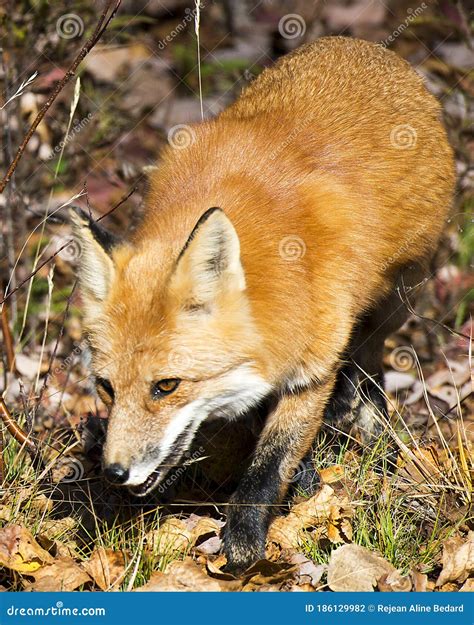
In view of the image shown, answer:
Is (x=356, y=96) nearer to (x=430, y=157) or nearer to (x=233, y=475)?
(x=430, y=157)

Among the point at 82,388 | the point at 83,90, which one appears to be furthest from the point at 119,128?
the point at 82,388

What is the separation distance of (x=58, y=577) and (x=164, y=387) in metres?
1.27

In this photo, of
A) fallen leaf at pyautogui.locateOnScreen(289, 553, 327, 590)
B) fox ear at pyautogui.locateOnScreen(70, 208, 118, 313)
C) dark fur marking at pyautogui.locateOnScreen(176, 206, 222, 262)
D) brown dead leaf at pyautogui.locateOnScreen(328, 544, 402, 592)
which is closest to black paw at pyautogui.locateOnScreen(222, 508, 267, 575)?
fallen leaf at pyautogui.locateOnScreen(289, 553, 327, 590)

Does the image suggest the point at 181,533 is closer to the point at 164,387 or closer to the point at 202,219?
the point at 164,387

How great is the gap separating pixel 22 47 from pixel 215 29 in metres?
6.29

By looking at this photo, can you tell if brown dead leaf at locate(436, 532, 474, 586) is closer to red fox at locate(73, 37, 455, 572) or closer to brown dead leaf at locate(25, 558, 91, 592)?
red fox at locate(73, 37, 455, 572)

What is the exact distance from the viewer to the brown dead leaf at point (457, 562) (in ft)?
15.5

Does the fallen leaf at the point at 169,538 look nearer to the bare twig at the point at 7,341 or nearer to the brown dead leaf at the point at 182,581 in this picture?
the brown dead leaf at the point at 182,581

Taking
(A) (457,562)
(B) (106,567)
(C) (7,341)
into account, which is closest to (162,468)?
(B) (106,567)

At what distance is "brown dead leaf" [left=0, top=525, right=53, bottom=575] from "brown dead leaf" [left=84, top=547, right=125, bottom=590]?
250mm

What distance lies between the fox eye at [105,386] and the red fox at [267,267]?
2cm

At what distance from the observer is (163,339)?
4488 mm

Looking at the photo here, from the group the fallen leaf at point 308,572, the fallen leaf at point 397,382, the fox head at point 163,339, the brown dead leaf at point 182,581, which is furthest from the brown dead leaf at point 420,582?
the fallen leaf at point 397,382

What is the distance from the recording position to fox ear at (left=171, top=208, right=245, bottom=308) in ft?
14.3
